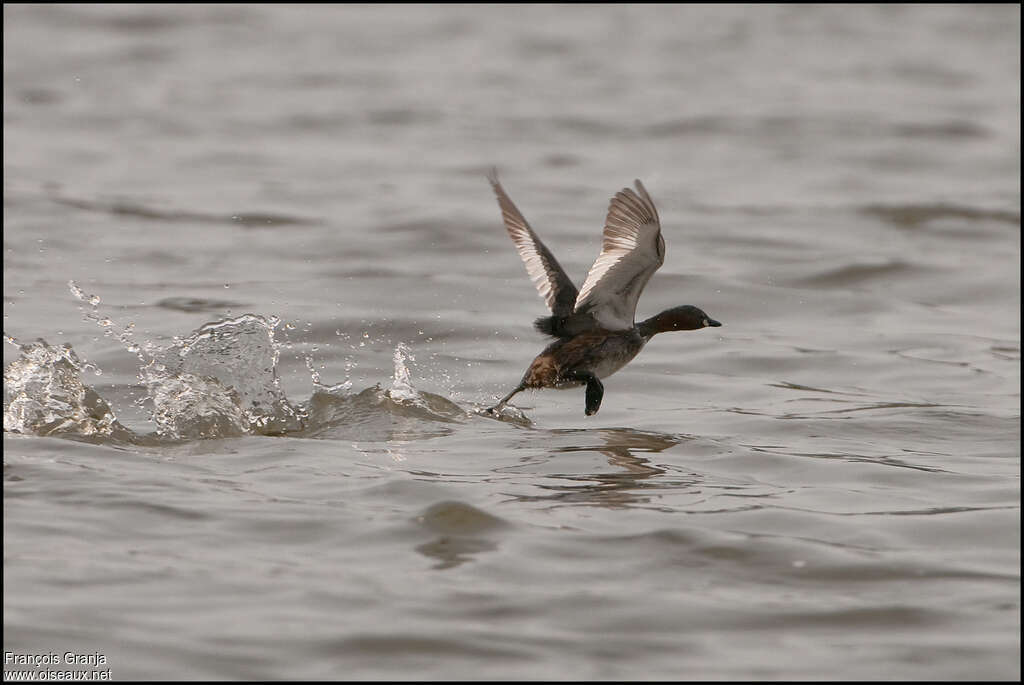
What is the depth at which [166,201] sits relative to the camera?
1559cm

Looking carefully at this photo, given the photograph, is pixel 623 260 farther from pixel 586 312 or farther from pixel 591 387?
pixel 591 387

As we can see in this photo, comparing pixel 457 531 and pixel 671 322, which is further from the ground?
pixel 671 322

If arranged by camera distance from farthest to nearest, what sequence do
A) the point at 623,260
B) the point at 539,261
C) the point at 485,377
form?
the point at 485,377 → the point at 539,261 → the point at 623,260

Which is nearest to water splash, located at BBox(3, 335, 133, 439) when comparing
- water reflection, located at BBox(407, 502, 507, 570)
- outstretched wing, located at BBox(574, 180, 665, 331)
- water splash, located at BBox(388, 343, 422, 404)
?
water splash, located at BBox(388, 343, 422, 404)

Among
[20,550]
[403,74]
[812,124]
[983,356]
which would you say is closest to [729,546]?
[20,550]

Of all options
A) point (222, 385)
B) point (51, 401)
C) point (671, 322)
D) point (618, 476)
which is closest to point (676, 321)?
point (671, 322)

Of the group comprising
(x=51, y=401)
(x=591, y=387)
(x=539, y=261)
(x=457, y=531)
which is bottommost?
(x=457, y=531)

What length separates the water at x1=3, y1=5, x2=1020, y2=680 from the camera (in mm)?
5895

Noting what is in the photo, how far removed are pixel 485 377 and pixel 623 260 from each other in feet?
8.05

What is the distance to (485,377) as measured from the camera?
1020cm

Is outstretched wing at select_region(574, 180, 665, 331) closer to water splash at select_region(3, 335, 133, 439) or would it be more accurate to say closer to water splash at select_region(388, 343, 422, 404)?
water splash at select_region(388, 343, 422, 404)

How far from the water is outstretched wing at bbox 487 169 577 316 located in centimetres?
72

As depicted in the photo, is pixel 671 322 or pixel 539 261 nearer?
pixel 539 261

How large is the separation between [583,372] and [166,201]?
8.10 meters
